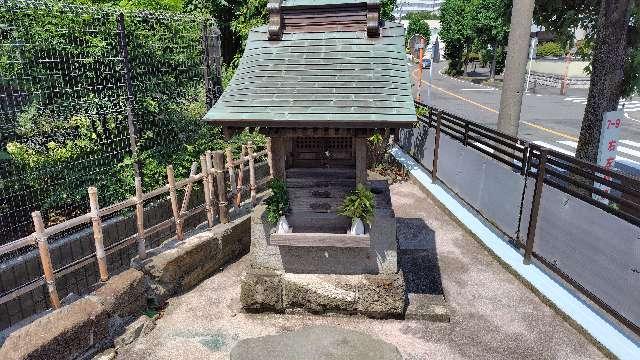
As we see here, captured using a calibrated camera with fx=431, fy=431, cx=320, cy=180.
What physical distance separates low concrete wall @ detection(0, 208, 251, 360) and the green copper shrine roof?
8.58 feet

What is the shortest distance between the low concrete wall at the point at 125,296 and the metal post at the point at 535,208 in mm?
4968

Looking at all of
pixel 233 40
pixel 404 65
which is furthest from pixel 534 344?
pixel 233 40

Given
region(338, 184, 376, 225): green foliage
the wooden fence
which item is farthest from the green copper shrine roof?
the wooden fence

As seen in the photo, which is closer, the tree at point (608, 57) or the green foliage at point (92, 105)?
the green foliage at point (92, 105)

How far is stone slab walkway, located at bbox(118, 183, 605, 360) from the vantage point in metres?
5.52

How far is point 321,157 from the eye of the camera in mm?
6660

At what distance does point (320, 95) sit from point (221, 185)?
10.3 feet

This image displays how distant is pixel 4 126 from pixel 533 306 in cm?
814

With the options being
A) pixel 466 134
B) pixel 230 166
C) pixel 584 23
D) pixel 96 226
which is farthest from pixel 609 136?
pixel 96 226

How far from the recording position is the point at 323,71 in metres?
5.93

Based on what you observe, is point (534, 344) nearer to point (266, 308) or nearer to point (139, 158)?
point (266, 308)

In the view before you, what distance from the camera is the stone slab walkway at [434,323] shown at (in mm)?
5516

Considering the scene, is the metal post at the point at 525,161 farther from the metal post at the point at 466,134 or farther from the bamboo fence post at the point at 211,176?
the bamboo fence post at the point at 211,176

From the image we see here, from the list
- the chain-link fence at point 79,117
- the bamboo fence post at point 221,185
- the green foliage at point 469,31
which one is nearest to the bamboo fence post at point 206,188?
the bamboo fence post at point 221,185
